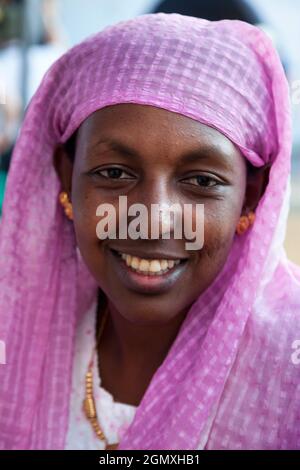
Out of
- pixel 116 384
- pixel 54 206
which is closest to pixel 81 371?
pixel 116 384

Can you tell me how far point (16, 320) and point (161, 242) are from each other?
50cm

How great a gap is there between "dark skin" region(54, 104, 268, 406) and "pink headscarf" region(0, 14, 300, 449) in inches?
1.5

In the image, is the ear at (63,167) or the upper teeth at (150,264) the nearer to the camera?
the upper teeth at (150,264)

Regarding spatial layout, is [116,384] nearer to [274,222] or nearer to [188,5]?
[274,222]

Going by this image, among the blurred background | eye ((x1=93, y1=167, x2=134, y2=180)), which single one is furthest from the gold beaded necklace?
the blurred background

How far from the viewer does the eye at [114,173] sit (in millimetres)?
1439

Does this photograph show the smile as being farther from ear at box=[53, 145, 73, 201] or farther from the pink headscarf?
ear at box=[53, 145, 73, 201]

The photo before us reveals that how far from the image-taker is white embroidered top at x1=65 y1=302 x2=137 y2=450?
161 centimetres

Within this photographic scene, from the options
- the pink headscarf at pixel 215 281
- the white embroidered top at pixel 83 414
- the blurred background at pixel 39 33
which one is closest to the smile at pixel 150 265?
the pink headscarf at pixel 215 281

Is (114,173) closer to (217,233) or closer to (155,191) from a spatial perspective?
(155,191)

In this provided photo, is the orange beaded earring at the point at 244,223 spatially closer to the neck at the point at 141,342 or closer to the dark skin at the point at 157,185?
the dark skin at the point at 157,185

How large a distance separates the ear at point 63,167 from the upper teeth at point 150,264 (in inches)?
13.4

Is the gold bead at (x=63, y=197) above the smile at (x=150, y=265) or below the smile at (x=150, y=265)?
above

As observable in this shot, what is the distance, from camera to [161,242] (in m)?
1.39
